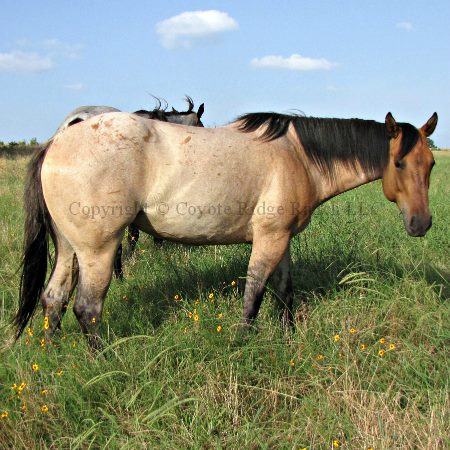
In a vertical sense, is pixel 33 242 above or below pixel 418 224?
below

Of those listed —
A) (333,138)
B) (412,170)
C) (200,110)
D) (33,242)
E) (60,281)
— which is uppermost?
(200,110)

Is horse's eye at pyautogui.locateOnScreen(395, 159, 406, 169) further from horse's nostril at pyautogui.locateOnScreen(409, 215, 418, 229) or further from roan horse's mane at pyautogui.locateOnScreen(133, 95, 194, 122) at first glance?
roan horse's mane at pyautogui.locateOnScreen(133, 95, 194, 122)

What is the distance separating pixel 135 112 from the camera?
22.3ft

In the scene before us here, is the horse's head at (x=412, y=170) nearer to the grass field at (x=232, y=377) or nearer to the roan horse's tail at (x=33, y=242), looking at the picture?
the grass field at (x=232, y=377)

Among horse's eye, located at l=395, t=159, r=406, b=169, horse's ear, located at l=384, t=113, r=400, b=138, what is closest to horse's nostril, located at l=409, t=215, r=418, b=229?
horse's eye, located at l=395, t=159, r=406, b=169

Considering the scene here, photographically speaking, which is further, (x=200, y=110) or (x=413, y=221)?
(x=200, y=110)

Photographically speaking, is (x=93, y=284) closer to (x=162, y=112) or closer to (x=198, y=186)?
(x=198, y=186)

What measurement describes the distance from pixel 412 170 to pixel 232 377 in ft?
6.86

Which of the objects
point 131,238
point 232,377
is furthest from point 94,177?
point 131,238

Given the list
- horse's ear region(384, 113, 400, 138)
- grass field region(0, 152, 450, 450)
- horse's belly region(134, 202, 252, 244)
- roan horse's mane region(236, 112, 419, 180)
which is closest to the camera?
grass field region(0, 152, 450, 450)

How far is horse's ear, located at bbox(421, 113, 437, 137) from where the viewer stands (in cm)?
364

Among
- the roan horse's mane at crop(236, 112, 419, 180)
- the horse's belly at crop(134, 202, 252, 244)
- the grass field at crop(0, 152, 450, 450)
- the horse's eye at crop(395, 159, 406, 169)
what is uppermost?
the roan horse's mane at crop(236, 112, 419, 180)

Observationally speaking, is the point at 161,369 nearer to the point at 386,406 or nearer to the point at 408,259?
the point at 386,406

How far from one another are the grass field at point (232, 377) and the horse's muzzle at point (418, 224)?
1.81 feet
